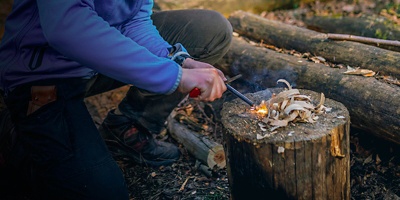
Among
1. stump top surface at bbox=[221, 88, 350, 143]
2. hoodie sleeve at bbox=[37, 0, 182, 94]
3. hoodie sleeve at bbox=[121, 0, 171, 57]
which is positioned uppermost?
hoodie sleeve at bbox=[37, 0, 182, 94]

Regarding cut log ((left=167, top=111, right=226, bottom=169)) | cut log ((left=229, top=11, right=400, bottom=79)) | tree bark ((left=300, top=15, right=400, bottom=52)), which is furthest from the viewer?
tree bark ((left=300, top=15, right=400, bottom=52))

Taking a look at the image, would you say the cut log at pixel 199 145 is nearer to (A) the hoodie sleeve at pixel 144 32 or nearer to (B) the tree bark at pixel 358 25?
(A) the hoodie sleeve at pixel 144 32

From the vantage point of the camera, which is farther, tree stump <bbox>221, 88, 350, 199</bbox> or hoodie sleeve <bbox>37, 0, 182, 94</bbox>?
tree stump <bbox>221, 88, 350, 199</bbox>

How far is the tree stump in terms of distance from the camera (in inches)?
92.6

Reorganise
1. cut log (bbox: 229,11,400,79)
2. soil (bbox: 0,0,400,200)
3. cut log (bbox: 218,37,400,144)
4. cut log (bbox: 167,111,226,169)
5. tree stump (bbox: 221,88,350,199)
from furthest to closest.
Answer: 1. cut log (bbox: 229,11,400,79)
2. cut log (bbox: 167,111,226,169)
3. soil (bbox: 0,0,400,200)
4. cut log (bbox: 218,37,400,144)
5. tree stump (bbox: 221,88,350,199)

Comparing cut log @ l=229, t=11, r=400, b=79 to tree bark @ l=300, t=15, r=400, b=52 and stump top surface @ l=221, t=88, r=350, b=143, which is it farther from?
stump top surface @ l=221, t=88, r=350, b=143

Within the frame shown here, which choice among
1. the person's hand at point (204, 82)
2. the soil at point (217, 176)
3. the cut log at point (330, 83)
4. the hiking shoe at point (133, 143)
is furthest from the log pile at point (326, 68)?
the person's hand at point (204, 82)

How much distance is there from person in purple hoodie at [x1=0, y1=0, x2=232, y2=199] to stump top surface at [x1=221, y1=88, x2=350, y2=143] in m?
0.23

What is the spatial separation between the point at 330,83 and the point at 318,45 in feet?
2.53

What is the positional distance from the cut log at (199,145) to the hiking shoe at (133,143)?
6.6 inches

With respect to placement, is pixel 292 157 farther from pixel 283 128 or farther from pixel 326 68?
pixel 326 68

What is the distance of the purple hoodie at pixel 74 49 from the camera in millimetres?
2172

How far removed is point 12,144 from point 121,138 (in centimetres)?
91

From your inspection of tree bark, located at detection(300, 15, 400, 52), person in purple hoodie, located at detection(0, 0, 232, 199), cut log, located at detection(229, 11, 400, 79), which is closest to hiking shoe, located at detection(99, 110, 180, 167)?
person in purple hoodie, located at detection(0, 0, 232, 199)
